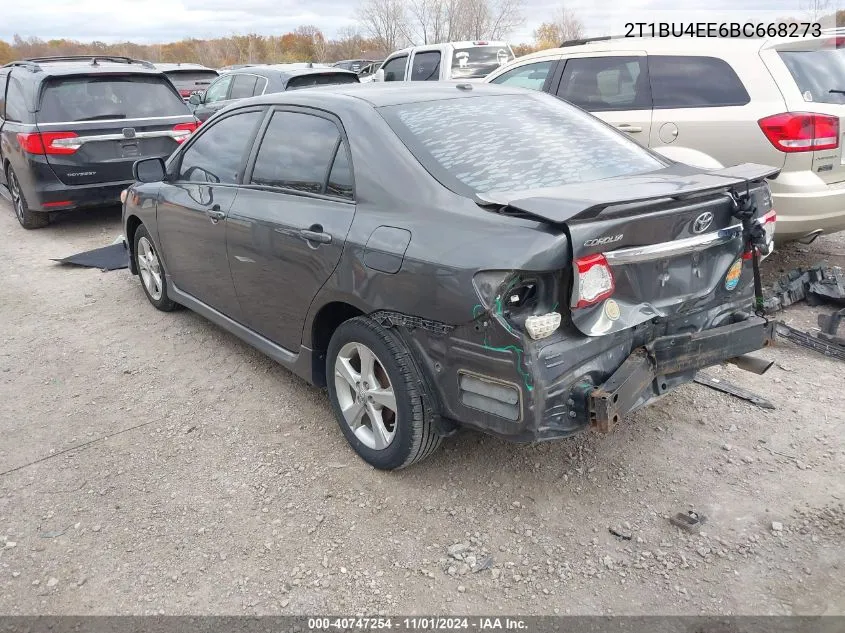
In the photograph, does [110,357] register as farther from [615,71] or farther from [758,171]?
[615,71]

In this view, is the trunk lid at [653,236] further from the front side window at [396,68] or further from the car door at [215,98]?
the front side window at [396,68]

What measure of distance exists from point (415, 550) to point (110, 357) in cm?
291

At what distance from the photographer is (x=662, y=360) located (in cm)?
286

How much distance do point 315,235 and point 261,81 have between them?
8504mm

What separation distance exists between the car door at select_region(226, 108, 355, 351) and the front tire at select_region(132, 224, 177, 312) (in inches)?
58.8

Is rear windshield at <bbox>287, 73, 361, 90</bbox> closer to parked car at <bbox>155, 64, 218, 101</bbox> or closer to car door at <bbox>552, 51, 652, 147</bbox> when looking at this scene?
car door at <bbox>552, 51, 652, 147</bbox>

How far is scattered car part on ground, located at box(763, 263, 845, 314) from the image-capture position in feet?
16.3

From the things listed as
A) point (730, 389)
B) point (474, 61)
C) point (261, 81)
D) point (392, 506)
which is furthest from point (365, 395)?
point (474, 61)

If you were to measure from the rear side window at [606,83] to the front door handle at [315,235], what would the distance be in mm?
3741

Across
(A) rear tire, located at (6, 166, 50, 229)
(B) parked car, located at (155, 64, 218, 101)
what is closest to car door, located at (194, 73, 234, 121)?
(A) rear tire, located at (6, 166, 50, 229)

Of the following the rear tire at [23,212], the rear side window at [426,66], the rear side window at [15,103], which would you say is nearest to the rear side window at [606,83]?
the rear side window at [15,103]

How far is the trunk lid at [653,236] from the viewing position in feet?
8.26

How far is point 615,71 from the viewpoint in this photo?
6.14 m

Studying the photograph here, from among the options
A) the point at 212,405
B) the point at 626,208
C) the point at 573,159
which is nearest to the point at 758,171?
the point at 573,159
